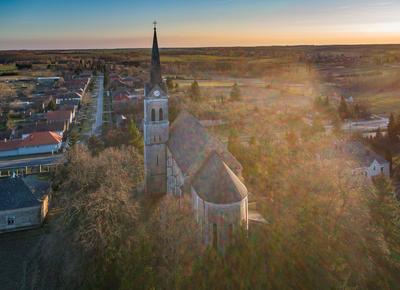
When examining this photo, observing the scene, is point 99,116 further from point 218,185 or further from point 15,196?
point 218,185

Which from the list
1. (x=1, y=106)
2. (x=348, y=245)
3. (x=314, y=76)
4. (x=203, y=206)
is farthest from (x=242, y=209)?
(x=314, y=76)

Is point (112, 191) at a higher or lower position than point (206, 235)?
higher

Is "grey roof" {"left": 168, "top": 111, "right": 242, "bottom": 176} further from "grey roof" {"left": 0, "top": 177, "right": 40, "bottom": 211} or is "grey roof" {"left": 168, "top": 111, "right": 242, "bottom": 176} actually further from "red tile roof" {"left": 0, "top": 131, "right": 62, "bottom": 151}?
"red tile roof" {"left": 0, "top": 131, "right": 62, "bottom": 151}

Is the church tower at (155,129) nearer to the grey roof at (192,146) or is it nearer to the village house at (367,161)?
the grey roof at (192,146)

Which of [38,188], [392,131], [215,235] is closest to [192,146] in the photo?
[215,235]

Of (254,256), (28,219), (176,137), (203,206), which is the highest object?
(176,137)

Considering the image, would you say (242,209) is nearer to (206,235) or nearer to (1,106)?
(206,235)

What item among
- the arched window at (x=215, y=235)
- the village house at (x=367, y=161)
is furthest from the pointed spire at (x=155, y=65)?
→ the village house at (x=367, y=161)
